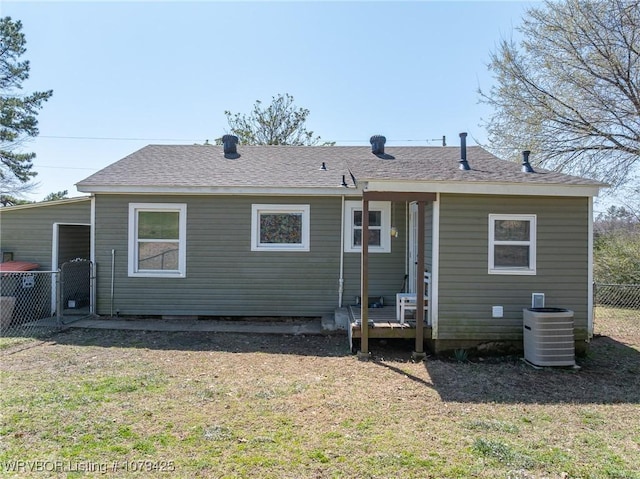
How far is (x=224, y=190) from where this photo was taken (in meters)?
7.68

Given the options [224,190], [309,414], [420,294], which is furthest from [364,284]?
[224,190]

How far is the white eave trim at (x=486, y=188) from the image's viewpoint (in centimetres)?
570

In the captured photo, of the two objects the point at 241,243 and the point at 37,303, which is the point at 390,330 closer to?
the point at 241,243

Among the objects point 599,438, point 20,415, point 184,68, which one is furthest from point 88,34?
point 599,438

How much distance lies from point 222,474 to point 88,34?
1059cm

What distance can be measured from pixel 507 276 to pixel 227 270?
5.29 m

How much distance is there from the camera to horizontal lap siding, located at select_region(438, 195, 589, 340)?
5.93 m

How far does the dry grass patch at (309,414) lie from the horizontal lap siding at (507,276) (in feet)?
2.12

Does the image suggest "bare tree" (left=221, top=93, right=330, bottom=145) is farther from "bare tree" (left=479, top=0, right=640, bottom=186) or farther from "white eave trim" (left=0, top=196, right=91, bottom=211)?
"white eave trim" (left=0, top=196, right=91, bottom=211)

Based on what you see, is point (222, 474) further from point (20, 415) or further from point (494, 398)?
point (494, 398)

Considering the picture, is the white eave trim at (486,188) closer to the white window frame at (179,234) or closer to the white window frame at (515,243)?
the white window frame at (515,243)

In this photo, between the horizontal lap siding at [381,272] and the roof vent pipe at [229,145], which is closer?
the horizontal lap siding at [381,272]

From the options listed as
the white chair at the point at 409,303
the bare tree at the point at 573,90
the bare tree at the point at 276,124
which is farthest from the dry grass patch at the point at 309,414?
the bare tree at the point at 276,124

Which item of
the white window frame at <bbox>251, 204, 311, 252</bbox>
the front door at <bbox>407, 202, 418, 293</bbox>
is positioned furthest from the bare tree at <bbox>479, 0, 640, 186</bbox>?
the white window frame at <bbox>251, 204, 311, 252</bbox>
